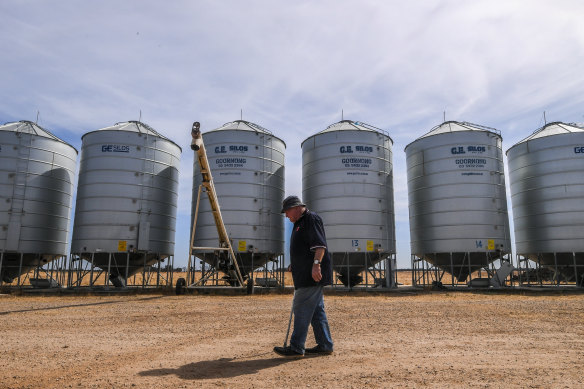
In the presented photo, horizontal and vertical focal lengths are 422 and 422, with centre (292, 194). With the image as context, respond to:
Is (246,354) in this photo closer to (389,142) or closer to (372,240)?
(372,240)

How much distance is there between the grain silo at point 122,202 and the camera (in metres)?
19.7

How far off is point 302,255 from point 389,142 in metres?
18.0

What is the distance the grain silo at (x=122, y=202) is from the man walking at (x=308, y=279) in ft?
52.0

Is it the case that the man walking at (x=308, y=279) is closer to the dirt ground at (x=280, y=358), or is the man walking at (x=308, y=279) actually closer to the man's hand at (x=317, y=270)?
the man's hand at (x=317, y=270)

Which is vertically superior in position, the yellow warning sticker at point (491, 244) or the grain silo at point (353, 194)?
the grain silo at point (353, 194)

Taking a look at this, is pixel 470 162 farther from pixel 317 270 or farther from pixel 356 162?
pixel 317 270

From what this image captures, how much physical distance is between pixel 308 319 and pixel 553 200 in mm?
19084

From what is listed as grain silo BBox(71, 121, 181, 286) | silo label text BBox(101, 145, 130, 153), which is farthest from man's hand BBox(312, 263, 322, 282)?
silo label text BBox(101, 145, 130, 153)

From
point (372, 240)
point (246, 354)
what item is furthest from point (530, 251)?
point (246, 354)

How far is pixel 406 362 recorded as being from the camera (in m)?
4.68

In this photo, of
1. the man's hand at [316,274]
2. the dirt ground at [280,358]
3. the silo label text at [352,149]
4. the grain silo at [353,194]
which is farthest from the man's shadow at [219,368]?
the silo label text at [352,149]

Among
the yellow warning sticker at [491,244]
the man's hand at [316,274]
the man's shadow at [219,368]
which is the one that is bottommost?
the man's shadow at [219,368]

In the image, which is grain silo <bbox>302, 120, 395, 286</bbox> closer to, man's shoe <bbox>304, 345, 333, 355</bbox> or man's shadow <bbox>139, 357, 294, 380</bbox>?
man's shoe <bbox>304, 345, 333, 355</bbox>

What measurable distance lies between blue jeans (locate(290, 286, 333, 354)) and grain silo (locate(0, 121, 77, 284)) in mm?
18618
